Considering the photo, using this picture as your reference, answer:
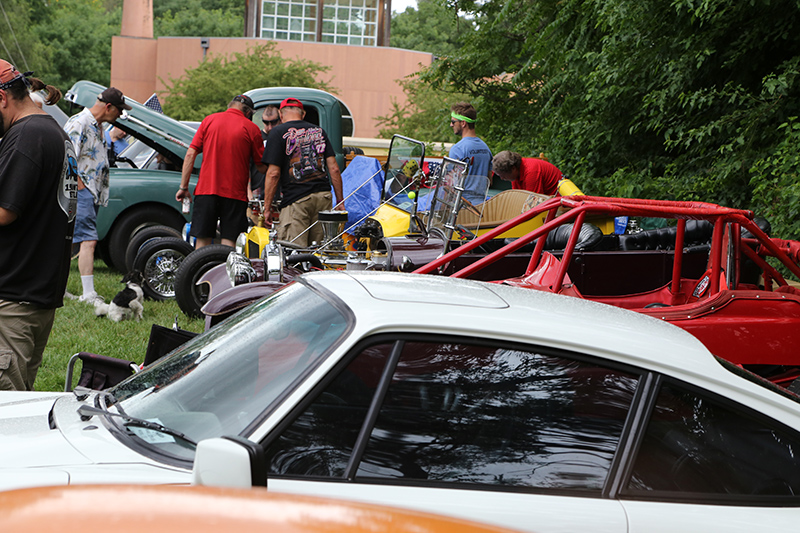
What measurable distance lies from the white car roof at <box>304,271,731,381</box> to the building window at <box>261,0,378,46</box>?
41367 mm

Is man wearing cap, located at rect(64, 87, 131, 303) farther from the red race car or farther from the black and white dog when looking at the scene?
the red race car

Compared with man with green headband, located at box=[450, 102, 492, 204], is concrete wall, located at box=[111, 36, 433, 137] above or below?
above

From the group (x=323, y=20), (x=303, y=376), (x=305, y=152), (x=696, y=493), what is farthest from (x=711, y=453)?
(x=323, y=20)

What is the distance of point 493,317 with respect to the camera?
237 centimetres

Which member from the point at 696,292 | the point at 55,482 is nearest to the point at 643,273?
the point at 696,292

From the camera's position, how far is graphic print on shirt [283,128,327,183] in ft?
26.3

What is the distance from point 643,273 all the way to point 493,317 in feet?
12.7

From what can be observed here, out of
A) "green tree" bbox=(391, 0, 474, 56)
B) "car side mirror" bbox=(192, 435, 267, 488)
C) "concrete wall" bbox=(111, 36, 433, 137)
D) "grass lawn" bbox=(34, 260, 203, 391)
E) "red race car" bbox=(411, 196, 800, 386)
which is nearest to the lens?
"car side mirror" bbox=(192, 435, 267, 488)

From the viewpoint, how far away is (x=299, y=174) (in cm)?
812

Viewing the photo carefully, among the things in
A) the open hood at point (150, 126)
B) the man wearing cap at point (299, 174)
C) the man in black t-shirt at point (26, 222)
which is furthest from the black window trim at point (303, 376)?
the open hood at point (150, 126)

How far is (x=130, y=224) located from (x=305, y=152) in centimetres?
311

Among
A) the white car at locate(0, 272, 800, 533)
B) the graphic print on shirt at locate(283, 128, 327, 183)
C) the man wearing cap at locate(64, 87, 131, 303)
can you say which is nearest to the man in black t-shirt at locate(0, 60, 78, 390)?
the white car at locate(0, 272, 800, 533)

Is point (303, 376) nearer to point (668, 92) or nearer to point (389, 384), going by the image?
point (389, 384)

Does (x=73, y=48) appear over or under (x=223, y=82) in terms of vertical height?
over
